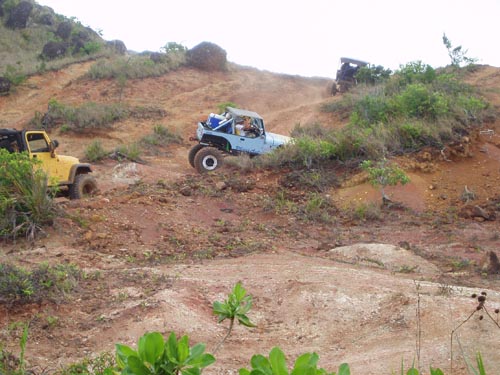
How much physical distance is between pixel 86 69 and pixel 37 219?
22.5 m

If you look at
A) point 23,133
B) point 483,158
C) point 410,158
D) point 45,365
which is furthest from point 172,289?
point 483,158

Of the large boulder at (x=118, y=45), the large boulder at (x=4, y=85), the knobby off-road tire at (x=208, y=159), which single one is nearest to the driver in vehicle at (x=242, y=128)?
the knobby off-road tire at (x=208, y=159)

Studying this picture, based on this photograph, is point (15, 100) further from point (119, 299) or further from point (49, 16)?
point (119, 299)

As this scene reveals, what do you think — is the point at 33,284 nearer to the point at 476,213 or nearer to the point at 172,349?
the point at 172,349

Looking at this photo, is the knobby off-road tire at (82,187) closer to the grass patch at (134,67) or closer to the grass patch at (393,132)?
the grass patch at (393,132)

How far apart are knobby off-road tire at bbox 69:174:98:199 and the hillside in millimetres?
643

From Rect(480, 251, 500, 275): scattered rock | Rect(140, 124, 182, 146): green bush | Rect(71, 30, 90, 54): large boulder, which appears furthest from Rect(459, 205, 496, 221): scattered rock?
Rect(71, 30, 90, 54): large boulder

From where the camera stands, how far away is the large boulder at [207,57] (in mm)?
30156

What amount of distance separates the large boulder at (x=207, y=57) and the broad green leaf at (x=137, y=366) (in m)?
29.1

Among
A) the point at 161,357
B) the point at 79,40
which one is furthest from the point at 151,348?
the point at 79,40

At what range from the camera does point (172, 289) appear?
20.2ft

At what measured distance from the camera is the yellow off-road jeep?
1047 centimetres

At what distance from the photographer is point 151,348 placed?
1.80 metres

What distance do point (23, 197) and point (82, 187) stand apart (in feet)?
10.1
